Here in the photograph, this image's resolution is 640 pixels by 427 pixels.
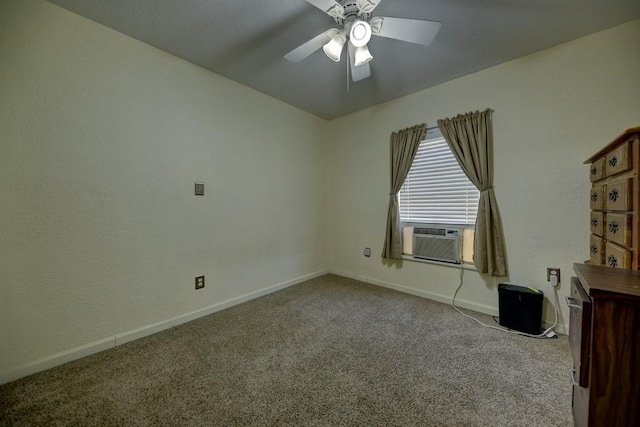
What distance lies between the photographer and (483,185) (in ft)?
7.66

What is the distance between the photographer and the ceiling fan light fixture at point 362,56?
161 cm

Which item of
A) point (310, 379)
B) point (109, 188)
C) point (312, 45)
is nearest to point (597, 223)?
point (310, 379)

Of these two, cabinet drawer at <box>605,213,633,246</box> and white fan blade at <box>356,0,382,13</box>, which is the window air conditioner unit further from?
white fan blade at <box>356,0,382,13</box>

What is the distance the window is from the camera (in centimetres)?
254

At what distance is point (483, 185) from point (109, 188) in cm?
323

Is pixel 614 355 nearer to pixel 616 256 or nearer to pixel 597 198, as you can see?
pixel 616 256

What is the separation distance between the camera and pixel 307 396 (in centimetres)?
134

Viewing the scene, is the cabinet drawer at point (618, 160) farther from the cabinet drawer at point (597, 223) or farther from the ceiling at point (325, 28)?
the ceiling at point (325, 28)

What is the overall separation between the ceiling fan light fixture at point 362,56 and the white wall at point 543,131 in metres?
1.42

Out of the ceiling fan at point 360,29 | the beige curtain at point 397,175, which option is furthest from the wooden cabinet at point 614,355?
the beige curtain at point 397,175

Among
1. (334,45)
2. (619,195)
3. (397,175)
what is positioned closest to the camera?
(619,195)

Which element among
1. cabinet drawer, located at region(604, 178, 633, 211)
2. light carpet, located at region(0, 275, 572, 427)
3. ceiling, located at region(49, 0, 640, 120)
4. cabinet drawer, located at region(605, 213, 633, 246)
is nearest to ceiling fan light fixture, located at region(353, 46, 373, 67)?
ceiling, located at region(49, 0, 640, 120)

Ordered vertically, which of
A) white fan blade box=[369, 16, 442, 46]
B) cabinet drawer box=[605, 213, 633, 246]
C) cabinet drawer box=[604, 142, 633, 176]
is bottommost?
cabinet drawer box=[605, 213, 633, 246]

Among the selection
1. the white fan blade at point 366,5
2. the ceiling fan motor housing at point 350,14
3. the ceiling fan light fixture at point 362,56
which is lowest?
the ceiling fan light fixture at point 362,56
